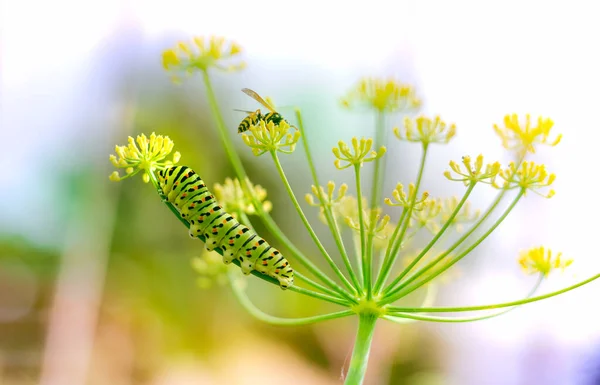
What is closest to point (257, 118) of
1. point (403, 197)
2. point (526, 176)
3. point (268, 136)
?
point (268, 136)

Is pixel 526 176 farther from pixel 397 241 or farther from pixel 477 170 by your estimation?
pixel 397 241

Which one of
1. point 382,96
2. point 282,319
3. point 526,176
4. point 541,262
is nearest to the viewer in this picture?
point 526,176

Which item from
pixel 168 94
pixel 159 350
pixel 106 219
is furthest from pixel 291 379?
Answer: pixel 168 94

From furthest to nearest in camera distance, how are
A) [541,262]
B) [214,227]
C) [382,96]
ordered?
[382,96], [541,262], [214,227]

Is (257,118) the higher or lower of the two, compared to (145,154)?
higher

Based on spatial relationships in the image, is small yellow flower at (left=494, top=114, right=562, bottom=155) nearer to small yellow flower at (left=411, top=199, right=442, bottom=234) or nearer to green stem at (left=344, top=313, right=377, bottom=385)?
small yellow flower at (left=411, top=199, right=442, bottom=234)

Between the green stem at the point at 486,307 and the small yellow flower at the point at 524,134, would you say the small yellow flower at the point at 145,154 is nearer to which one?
the green stem at the point at 486,307

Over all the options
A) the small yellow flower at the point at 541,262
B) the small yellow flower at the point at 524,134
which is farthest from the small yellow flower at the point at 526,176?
the small yellow flower at the point at 541,262
